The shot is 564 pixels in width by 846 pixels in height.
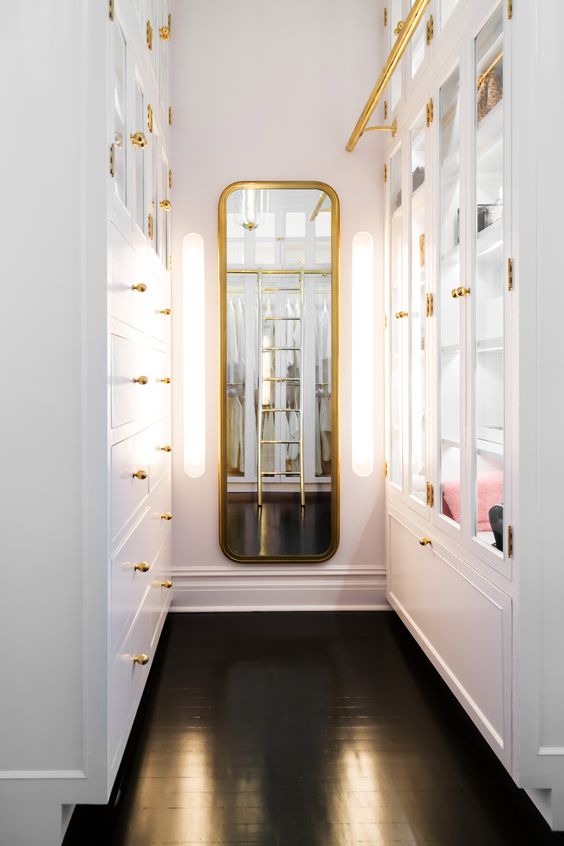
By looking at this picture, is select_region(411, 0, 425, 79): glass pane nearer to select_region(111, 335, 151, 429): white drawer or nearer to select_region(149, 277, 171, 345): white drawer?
select_region(149, 277, 171, 345): white drawer

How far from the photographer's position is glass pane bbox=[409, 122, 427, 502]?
2.55 meters

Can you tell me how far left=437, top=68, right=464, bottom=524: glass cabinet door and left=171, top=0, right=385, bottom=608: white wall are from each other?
97 centimetres

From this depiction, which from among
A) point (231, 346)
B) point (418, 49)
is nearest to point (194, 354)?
point (231, 346)

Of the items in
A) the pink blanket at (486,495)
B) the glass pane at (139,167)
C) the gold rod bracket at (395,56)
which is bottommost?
the pink blanket at (486,495)

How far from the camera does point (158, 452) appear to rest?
2.64m

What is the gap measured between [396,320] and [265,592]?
1.53 meters

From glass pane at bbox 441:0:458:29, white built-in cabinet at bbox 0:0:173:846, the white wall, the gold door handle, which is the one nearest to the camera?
white built-in cabinet at bbox 0:0:173:846

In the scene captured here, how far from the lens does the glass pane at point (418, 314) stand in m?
2.55

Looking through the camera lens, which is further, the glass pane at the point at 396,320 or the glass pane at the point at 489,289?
the glass pane at the point at 396,320

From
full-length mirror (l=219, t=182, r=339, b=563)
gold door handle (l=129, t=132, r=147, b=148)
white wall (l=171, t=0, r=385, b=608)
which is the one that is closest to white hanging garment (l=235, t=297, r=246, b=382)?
full-length mirror (l=219, t=182, r=339, b=563)

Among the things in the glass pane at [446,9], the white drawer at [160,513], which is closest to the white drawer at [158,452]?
the white drawer at [160,513]

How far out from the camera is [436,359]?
2.33m

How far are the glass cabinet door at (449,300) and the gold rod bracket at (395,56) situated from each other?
0.24m

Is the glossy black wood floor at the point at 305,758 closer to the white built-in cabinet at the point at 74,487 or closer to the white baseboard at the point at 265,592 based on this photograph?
the white built-in cabinet at the point at 74,487
